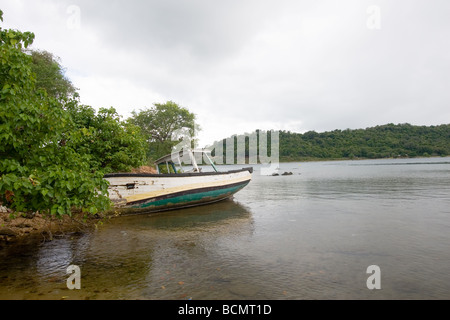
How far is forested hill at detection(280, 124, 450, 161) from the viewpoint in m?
92.3

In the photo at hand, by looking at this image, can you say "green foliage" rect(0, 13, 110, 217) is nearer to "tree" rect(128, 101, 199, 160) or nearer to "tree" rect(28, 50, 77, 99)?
"tree" rect(28, 50, 77, 99)

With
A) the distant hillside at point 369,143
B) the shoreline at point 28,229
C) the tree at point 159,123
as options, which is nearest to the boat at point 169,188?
the shoreline at point 28,229

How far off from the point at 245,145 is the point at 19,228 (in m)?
83.2

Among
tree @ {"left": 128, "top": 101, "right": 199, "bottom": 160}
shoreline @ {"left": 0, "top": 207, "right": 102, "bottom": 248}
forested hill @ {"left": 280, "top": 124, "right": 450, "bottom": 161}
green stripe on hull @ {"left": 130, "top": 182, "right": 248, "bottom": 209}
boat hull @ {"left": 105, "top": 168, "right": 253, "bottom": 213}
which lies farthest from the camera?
forested hill @ {"left": 280, "top": 124, "right": 450, "bottom": 161}

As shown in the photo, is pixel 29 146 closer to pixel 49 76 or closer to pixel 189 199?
pixel 189 199

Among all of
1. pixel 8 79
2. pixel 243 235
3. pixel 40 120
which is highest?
pixel 8 79

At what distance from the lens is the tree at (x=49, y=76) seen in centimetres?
2014

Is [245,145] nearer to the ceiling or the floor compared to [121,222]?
nearer to the ceiling

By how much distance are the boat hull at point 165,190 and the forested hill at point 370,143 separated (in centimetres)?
9454

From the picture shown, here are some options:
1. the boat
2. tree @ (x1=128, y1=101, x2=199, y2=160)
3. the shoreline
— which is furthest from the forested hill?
the shoreline

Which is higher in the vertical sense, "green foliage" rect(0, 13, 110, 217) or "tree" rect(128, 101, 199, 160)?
"tree" rect(128, 101, 199, 160)

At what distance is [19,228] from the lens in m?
8.66
